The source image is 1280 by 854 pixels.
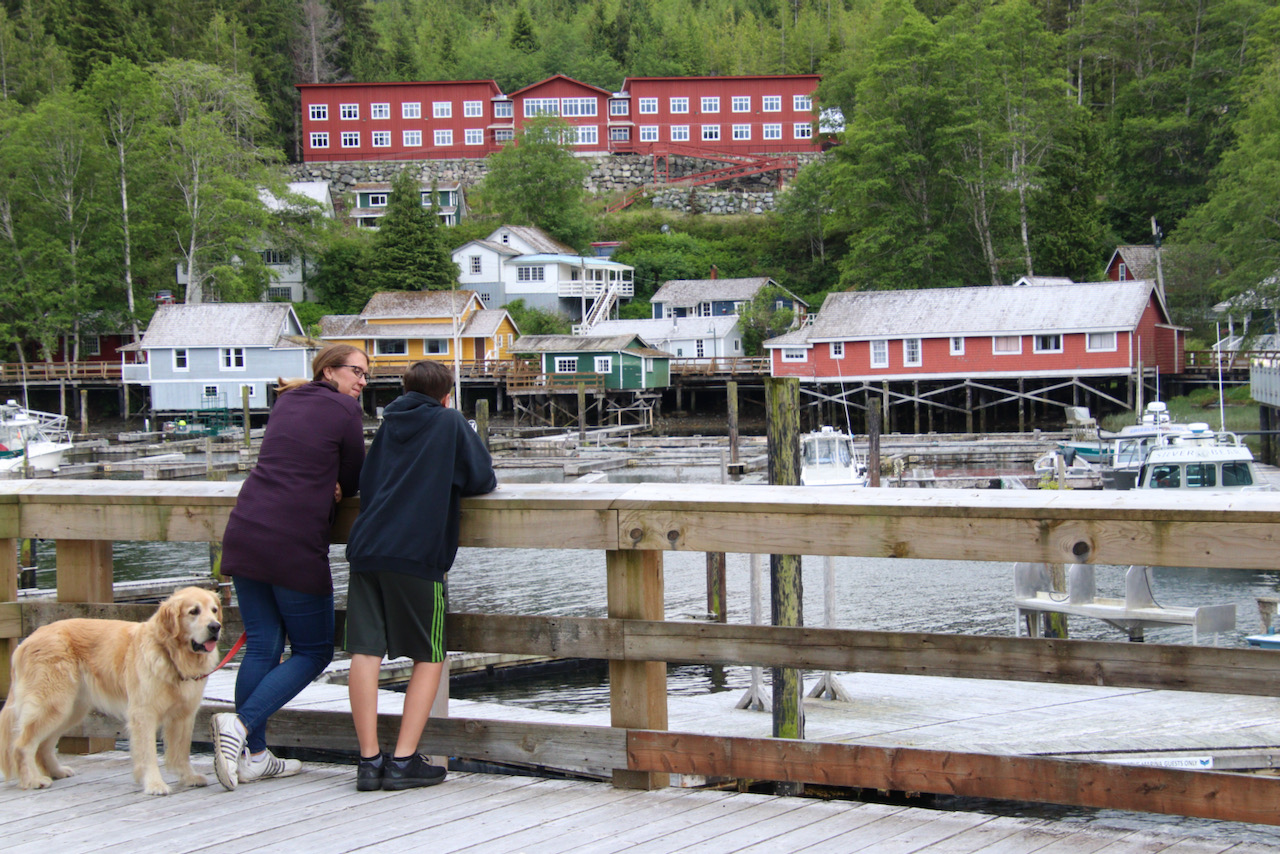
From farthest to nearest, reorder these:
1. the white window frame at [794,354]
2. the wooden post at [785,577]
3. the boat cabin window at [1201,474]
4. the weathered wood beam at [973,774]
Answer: the white window frame at [794,354] < the boat cabin window at [1201,474] < the wooden post at [785,577] < the weathered wood beam at [973,774]

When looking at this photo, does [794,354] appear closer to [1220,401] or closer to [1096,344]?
[1096,344]

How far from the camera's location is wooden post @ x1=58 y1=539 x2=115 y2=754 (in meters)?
4.41

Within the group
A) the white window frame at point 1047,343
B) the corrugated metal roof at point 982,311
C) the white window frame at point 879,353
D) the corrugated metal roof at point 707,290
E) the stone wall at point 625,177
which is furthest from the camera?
the stone wall at point 625,177

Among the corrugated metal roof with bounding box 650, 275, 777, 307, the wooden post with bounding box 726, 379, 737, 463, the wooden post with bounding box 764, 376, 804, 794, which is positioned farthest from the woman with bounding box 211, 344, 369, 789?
the corrugated metal roof with bounding box 650, 275, 777, 307

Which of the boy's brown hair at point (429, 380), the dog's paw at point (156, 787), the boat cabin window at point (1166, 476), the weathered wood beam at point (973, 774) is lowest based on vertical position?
the boat cabin window at point (1166, 476)

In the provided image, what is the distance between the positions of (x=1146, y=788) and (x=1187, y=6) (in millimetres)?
69847

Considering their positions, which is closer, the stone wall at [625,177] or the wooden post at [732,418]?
the wooden post at [732,418]

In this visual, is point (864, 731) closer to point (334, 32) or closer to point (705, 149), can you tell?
point (705, 149)

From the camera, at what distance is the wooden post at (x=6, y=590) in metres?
4.47

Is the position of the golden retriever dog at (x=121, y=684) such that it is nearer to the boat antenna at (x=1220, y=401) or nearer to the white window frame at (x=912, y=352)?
the boat antenna at (x=1220, y=401)

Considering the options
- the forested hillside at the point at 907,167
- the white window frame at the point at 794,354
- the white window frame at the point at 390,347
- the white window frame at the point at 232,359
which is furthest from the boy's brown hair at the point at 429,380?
the white window frame at the point at 390,347

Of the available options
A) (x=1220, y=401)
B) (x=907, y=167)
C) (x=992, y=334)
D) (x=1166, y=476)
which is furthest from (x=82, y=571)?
(x=907, y=167)

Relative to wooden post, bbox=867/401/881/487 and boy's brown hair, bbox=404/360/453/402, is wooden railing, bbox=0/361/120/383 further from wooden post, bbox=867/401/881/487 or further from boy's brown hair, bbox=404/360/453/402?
boy's brown hair, bbox=404/360/453/402

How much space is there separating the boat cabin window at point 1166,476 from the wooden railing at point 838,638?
19.8m
